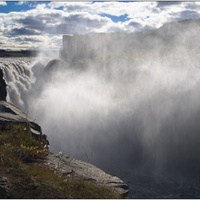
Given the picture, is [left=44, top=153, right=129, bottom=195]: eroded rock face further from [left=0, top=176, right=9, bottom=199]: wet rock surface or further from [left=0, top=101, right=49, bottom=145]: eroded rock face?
[left=0, top=101, right=49, bottom=145]: eroded rock face

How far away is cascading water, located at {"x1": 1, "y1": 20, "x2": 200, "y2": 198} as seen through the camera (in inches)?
930

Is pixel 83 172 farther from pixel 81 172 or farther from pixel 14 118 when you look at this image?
pixel 14 118

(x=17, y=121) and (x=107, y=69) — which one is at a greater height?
(x=17, y=121)

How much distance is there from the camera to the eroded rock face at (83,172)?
957 centimetres

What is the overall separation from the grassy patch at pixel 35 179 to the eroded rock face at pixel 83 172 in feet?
1.24

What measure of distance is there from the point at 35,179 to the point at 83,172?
254 cm

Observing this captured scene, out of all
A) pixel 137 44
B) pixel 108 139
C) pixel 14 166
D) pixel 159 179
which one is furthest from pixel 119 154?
pixel 137 44

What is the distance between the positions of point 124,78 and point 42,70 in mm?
15498

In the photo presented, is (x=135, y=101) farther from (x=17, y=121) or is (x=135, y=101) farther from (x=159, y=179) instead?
(x=17, y=121)

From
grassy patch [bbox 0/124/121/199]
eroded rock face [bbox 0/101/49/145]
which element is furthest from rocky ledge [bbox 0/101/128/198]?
eroded rock face [bbox 0/101/49/145]

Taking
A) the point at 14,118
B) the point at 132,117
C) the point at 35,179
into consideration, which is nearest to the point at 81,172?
the point at 35,179

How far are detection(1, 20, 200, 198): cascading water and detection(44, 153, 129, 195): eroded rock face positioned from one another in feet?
19.3

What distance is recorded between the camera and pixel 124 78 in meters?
46.2

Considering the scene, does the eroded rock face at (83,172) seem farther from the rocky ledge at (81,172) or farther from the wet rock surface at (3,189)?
the wet rock surface at (3,189)
